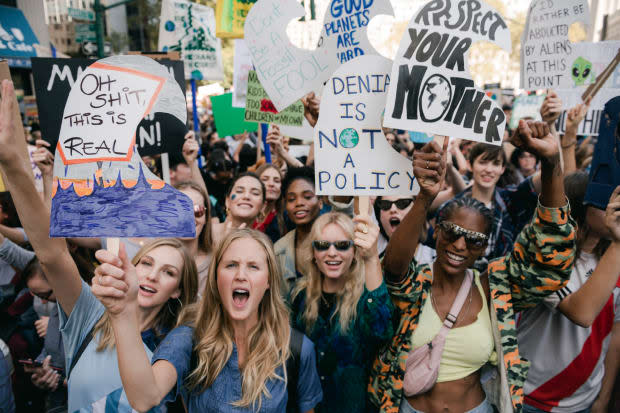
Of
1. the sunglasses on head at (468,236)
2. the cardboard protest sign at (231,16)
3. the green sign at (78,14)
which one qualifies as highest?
the green sign at (78,14)

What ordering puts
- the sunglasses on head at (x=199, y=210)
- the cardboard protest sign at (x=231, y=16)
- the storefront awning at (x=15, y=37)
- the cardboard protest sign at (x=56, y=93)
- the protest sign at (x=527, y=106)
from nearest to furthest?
the cardboard protest sign at (x=56, y=93), the sunglasses on head at (x=199, y=210), the storefront awning at (x=15, y=37), the cardboard protest sign at (x=231, y=16), the protest sign at (x=527, y=106)

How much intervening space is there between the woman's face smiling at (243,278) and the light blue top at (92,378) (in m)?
0.54

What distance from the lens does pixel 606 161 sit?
7.98ft

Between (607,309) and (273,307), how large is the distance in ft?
6.35

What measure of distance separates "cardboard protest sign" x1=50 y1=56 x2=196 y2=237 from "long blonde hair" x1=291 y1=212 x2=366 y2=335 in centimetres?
114

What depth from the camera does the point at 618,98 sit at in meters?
2.43

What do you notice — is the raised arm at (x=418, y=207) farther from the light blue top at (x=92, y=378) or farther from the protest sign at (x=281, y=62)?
the light blue top at (x=92, y=378)

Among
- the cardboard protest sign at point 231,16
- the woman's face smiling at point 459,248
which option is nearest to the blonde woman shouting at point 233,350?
the woman's face smiling at point 459,248

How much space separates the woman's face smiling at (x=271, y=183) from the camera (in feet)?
15.7

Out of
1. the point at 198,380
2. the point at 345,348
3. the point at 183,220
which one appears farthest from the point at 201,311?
the point at 345,348

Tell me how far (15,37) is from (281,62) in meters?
9.97

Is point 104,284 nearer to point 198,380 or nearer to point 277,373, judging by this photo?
point 198,380

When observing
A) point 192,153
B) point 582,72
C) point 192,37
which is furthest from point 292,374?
point 192,37

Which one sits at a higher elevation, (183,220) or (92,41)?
(92,41)
